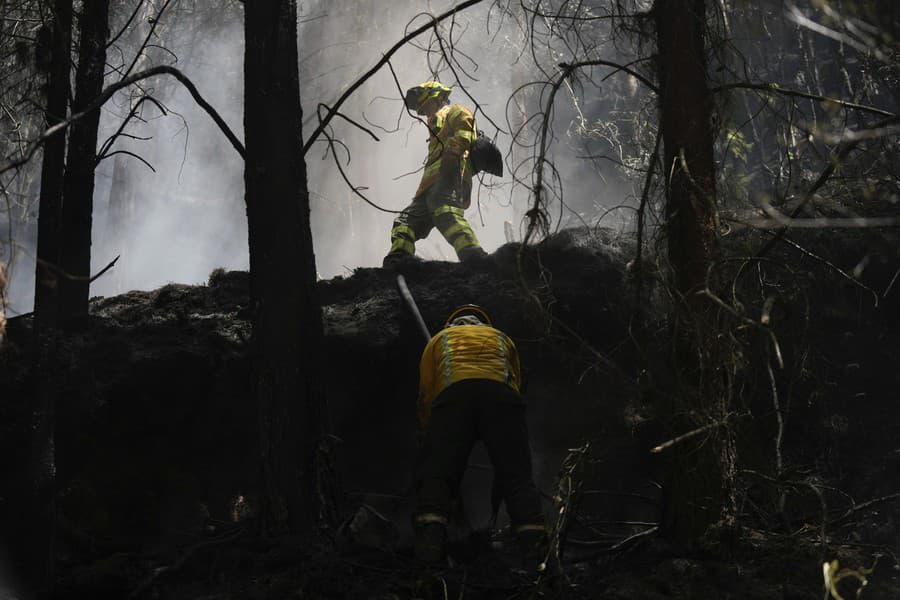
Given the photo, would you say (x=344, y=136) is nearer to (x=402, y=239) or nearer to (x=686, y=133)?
(x=402, y=239)

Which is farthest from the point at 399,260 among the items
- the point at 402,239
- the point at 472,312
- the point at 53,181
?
the point at 53,181

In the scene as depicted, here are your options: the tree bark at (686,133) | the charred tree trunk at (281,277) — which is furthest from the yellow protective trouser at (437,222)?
the tree bark at (686,133)

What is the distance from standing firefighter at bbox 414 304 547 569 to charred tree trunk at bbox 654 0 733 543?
0.86m

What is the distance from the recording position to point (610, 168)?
62.6 feet

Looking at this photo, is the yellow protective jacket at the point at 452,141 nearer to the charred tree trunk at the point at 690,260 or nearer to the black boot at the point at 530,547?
the charred tree trunk at the point at 690,260

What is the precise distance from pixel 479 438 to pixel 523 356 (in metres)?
2.16

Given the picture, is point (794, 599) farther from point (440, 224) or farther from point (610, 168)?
point (610, 168)

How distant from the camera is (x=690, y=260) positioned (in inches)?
160

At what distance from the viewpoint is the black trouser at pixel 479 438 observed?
15.0 feet

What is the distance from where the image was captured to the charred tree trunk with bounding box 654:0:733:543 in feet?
12.3

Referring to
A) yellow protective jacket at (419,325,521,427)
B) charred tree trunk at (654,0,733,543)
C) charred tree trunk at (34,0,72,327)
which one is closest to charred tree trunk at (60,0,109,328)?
charred tree trunk at (34,0,72,327)

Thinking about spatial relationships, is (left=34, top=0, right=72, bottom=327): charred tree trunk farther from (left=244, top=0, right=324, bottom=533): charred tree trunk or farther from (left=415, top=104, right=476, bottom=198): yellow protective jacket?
(left=415, top=104, right=476, bottom=198): yellow protective jacket

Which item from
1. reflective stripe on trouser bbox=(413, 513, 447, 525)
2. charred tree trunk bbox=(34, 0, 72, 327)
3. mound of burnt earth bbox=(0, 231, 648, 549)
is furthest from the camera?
mound of burnt earth bbox=(0, 231, 648, 549)

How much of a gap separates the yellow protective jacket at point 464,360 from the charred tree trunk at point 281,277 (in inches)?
29.1
